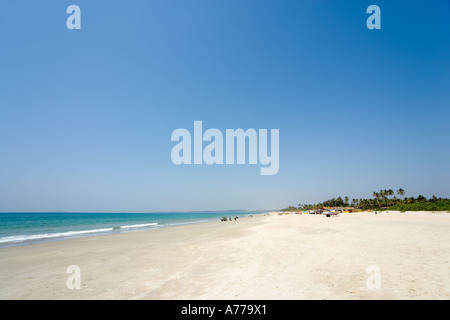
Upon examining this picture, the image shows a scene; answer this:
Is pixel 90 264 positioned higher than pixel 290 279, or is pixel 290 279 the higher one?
pixel 290 279

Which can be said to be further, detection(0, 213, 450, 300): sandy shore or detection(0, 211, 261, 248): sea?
detection(0, 211, 261, 248): sea

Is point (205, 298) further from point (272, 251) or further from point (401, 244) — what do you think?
point (401, 244)

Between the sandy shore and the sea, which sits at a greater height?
the sandy shore

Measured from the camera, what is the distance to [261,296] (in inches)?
244

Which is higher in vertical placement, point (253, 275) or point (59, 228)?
point (253, 275)

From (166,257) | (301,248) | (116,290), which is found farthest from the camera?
(301,248)

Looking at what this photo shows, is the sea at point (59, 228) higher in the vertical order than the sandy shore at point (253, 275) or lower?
lower

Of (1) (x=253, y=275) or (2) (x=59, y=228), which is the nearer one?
(1) (x=253, y=275)

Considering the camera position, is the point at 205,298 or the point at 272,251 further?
the point at 272,251

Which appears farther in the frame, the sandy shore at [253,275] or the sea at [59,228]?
the sea at [59,228]
